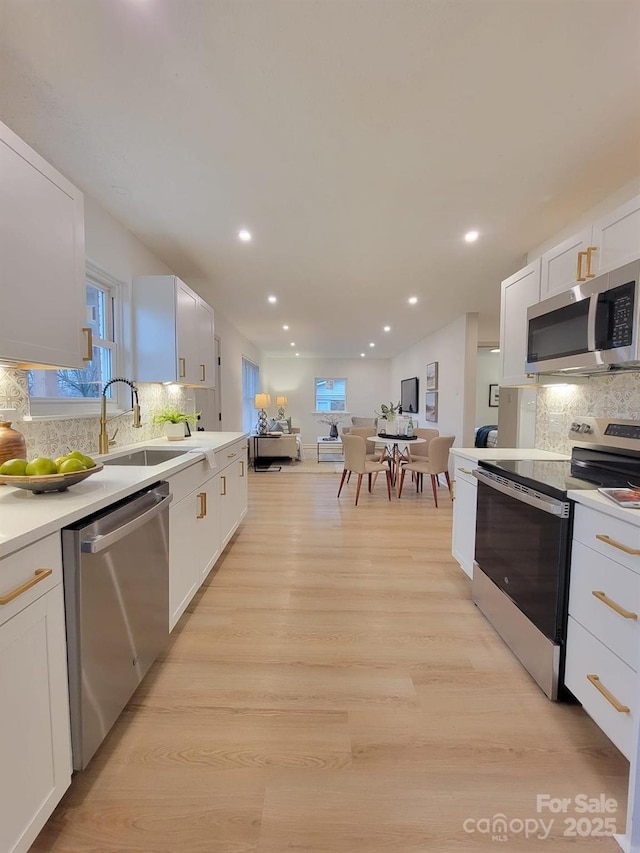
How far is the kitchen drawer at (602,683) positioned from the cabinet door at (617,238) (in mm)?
1616

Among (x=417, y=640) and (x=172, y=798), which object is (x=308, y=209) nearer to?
(x=417, y=640)

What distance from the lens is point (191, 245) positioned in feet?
9.64

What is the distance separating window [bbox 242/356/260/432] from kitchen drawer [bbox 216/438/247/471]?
13.1ft

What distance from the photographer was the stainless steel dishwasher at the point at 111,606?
1.05 m

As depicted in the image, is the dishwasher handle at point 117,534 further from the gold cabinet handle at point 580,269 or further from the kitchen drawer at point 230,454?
the gold cabinet handle at point 580,269

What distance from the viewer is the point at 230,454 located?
9.55 feet

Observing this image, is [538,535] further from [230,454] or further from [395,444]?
[395,444]

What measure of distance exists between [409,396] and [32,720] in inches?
301

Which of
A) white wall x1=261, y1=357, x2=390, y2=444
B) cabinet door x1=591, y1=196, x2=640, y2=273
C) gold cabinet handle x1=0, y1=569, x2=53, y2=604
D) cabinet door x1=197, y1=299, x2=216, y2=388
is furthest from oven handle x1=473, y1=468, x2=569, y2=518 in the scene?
white wall x1=261, y1=357, x2=390, y2=444

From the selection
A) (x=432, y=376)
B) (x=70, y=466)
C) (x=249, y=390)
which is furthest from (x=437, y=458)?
(x=249, y=390)

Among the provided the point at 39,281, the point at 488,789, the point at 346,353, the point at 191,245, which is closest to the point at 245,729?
the point at 488,789

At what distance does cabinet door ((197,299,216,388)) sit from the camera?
3326 mm

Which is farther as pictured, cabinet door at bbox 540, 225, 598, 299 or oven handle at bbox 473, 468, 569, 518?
cabinet door at bbox 540, 225, 598, 299

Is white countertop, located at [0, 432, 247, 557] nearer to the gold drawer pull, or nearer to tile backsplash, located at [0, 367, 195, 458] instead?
tile backsplash, located at [0, 367, 195, 458]
